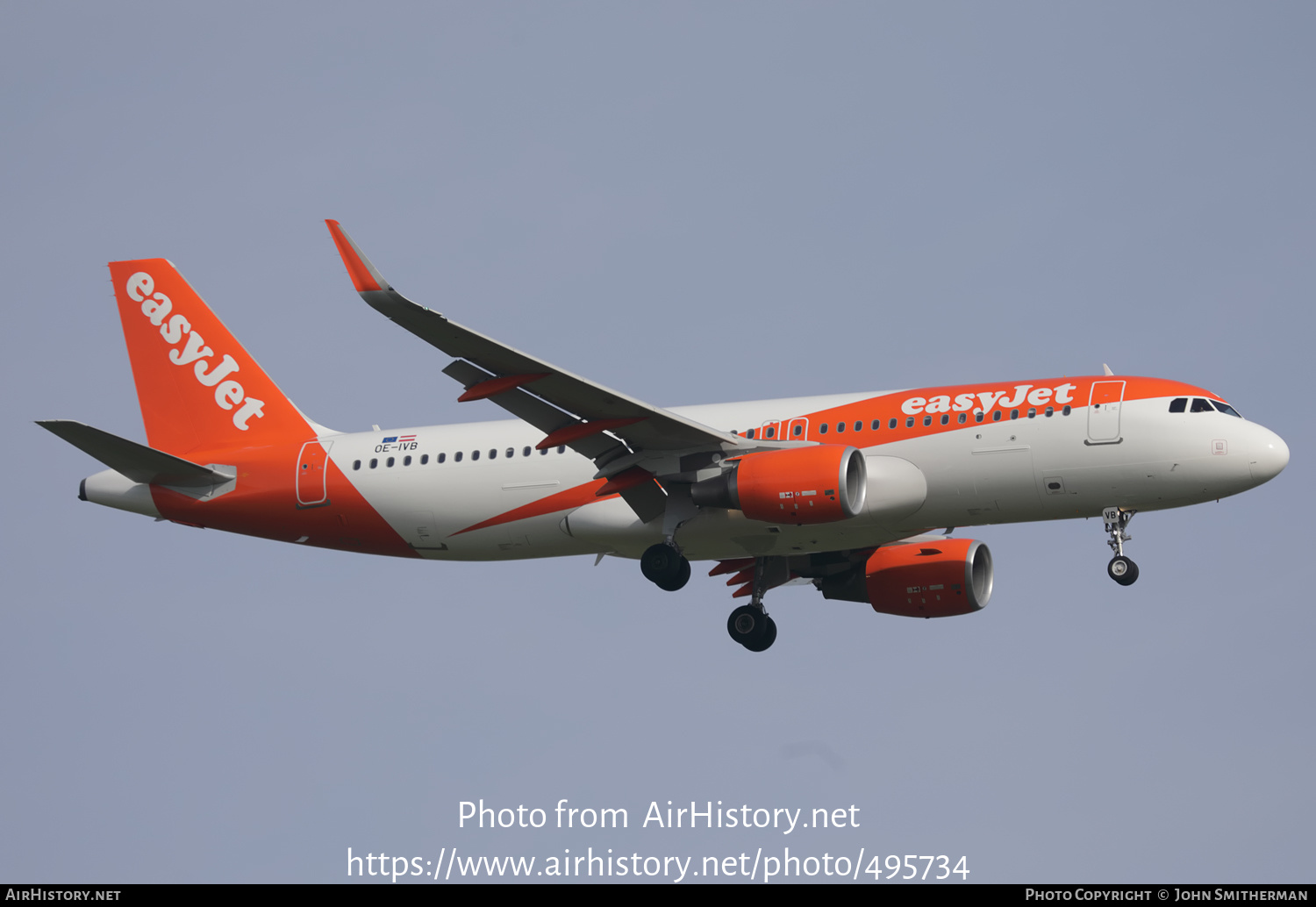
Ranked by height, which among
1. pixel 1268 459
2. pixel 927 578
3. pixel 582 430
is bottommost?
pixel 582 430

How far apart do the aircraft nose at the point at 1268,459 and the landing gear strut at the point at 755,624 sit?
1143 cm

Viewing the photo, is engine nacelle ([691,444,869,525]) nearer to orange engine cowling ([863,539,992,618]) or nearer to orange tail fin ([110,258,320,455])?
orange engine cowling ([863,539,992,618])

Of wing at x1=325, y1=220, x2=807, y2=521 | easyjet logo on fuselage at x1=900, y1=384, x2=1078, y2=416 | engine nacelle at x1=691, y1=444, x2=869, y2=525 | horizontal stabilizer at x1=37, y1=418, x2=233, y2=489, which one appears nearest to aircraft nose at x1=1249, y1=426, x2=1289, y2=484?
easyjet logo on fuselage at x1=900, y1=384, x2=1078, y2=416

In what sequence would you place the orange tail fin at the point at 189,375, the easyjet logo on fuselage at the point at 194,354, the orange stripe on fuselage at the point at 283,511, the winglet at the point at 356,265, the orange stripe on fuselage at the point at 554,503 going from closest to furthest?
the winglet at the point at 356,265
the orange stripe on fuselage at the point at 554,503
the orange stripe on fuselage at the point at 283,511
the orange tail fin at the point at 189,375
the easyjet logo on fuselage at the point at 194,354

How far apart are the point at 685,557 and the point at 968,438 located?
22.0 feet

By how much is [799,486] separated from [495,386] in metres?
6.16

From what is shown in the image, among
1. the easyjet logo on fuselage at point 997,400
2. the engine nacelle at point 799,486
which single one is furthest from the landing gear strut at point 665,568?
the easyjet logo on fuselage at point 997,400

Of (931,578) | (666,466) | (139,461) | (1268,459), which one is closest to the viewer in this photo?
(1268,459)

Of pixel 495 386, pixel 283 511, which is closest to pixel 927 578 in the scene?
pixel 495 386

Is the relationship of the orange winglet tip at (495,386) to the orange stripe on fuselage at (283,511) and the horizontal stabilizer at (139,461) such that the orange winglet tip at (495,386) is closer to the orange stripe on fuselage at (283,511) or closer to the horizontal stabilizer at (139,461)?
the orange stripe on fuselage at (283,511)

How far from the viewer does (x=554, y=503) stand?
35.0 m

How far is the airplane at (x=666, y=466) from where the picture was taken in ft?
103

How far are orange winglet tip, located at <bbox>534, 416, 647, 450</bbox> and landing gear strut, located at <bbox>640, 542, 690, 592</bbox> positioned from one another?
288 cm

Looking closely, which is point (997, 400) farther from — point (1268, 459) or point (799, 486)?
point (1268, 459)
